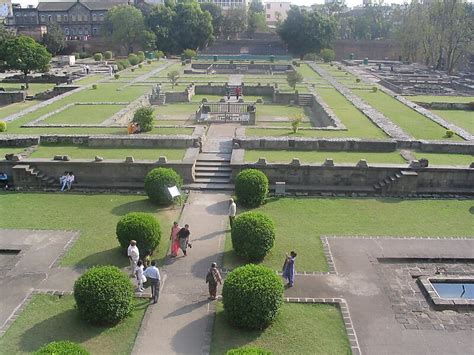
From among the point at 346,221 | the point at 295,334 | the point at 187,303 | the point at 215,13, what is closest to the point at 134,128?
the point at 346,221

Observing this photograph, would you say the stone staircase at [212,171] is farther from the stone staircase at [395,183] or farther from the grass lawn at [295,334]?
the grass lawn at [295,334]

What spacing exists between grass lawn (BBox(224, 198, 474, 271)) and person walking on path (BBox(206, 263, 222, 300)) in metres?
1.52

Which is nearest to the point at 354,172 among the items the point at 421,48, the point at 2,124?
the point at 2,124

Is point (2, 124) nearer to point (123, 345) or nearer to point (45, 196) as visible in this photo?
point (45, 196)

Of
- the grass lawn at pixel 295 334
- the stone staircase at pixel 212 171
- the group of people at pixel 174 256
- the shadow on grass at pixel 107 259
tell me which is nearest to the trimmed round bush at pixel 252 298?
the grass lawn at pixel 295 334

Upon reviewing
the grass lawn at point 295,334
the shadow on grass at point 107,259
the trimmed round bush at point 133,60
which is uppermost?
the trimmed round bush at point 133,60

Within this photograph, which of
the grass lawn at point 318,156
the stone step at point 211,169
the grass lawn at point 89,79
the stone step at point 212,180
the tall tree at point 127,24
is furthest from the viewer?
the tall tree at point 127,24

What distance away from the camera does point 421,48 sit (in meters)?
64.1

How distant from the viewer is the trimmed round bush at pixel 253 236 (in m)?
11.5

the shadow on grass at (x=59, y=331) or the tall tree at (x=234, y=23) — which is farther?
the tall tree at (x=234, y=23)

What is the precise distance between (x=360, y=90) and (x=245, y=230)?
2796 centimetres

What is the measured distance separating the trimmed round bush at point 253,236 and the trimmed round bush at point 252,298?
7.19ft

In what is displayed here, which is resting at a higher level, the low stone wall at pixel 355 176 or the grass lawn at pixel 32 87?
the grass lawn at pixel 32 87

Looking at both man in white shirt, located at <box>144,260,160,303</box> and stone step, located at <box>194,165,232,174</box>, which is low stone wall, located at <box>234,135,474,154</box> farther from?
man in white shirt, located at <box>144,260,160,303</box>
